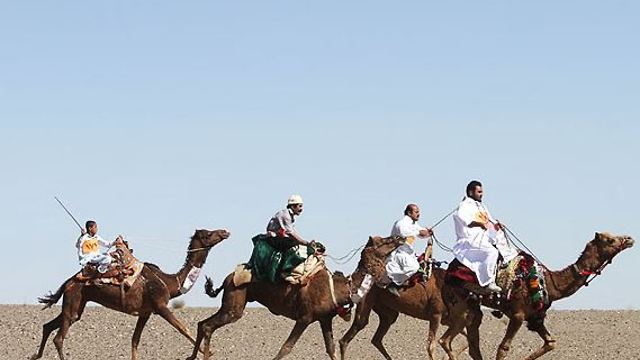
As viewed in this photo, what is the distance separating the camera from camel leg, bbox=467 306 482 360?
19.7m

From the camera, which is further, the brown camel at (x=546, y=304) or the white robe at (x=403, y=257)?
the white robe at (x=403, y=257)

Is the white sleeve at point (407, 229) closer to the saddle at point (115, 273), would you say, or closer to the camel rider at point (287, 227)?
the camel rider at point (287, 227)

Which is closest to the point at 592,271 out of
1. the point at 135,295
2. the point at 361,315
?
the point at 361,315

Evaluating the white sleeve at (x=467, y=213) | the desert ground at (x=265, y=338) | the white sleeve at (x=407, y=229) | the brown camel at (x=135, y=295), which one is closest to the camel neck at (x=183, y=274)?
the brown camel at (x=135, y=295)

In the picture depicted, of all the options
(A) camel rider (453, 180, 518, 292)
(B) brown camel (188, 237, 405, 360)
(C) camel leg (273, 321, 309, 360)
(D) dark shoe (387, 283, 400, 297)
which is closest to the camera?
(A) camel rider (453, 180, 518, 292)

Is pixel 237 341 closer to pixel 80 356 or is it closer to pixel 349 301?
pixel 80 356

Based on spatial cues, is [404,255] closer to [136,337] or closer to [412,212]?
[412,212]

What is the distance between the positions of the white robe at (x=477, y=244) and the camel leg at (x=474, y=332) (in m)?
0.66

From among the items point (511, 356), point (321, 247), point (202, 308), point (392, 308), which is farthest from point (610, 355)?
point (202, 308)

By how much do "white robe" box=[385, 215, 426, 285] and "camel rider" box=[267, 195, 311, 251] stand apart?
1.37 metres

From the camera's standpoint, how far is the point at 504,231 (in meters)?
19.8

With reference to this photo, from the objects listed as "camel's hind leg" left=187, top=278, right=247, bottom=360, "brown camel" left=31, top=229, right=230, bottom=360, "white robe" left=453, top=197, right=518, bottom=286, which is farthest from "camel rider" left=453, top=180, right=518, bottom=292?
"brown camel" left=31, top=229, right=230, bottom=360

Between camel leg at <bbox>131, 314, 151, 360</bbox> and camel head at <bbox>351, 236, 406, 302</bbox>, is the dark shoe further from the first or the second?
camel leg at <bbox>131, 314, 151, 360</bbox>

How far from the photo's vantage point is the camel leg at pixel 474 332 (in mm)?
19688
